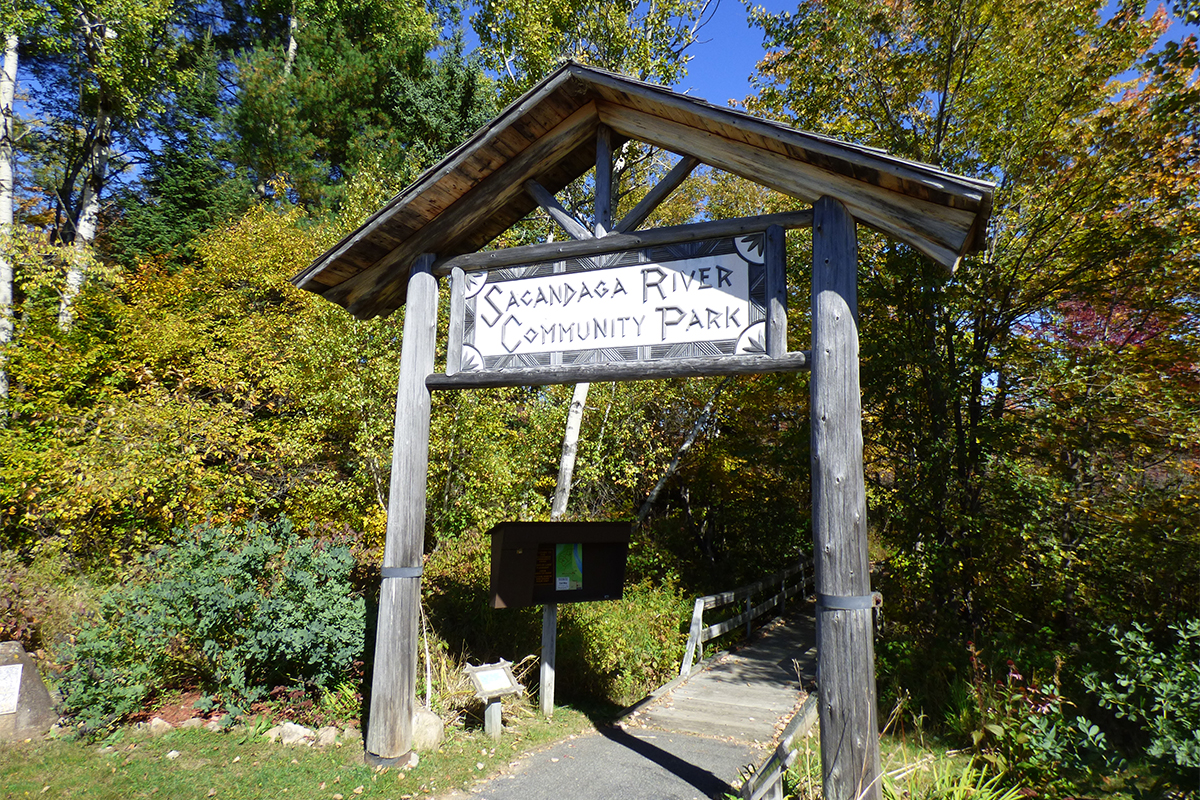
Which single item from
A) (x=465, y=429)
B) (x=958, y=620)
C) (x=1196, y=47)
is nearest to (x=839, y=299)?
(x=1196, y=47)

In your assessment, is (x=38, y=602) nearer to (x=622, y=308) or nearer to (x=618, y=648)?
(x=618, y=648)

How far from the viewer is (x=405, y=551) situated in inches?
204

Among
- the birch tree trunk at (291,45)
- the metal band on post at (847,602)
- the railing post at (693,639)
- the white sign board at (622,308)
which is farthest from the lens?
the birch tree trunk at (291,45)

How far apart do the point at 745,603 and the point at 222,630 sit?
31.4 feet

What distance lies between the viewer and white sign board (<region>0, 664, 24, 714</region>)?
4984 millimetres

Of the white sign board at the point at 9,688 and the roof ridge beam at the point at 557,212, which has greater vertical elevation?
the roof ridge beam at the point at 557,212

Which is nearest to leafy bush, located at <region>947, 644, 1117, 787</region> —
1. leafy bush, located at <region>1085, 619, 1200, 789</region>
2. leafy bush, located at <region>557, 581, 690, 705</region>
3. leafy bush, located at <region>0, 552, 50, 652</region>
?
leafy bush, located at <region>1085, 619, 1200, 789</region>

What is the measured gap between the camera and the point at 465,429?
33.0 feet

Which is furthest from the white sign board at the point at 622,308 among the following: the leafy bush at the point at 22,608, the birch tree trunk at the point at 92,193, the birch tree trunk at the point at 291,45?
the birch tree trunk at the point at 291,45

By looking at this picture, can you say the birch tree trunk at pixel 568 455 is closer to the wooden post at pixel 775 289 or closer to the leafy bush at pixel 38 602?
the wooden post at pixel 775 289

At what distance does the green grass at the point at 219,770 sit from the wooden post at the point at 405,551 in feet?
0.93

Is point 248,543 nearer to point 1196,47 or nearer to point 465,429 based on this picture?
point 465,429

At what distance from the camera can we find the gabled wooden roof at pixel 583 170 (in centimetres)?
402

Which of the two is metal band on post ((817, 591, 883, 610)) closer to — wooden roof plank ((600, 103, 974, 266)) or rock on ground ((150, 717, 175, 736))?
wooden roof plank ((600, 103, 974, 266))
